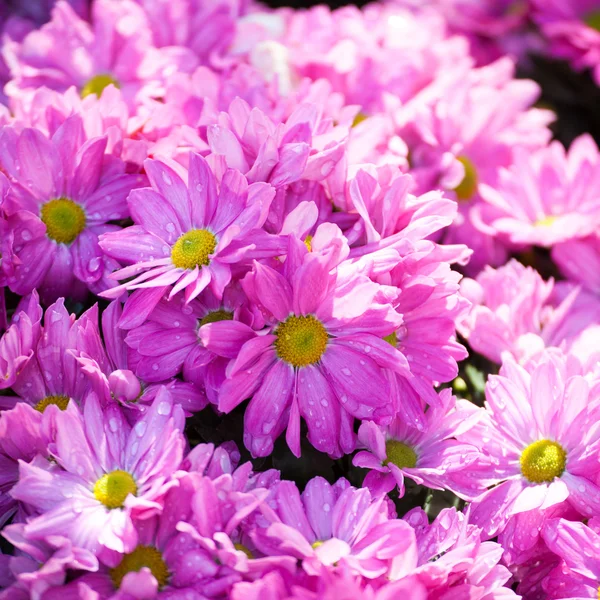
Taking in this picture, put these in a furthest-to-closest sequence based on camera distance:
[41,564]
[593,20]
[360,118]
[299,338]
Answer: [593,20], [360,118], [299,338], [41,564]

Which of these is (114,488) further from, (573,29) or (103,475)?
(573,29)

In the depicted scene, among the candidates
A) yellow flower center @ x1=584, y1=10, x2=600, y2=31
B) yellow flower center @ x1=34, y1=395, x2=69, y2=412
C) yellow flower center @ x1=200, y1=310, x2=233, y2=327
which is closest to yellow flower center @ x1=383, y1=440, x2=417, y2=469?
yellow flower center @ x1=200, y1=310, x2=233, y2=327

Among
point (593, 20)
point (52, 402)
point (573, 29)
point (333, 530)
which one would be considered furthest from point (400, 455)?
point (593, 20)

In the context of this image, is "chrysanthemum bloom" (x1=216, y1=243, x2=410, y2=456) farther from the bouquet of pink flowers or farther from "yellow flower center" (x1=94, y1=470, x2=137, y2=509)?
"yellow flower center" (x1=94, y1=470, x2=137, y2=509)

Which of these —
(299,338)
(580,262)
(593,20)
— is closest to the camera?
(299,338)

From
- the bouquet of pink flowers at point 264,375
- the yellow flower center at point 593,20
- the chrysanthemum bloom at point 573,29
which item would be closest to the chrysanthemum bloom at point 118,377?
the bouquet of pink flowers at point 264,375

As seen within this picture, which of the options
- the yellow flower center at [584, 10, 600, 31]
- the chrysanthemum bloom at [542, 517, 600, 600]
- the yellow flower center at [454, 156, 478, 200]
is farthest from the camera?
the yellow flower center at [584, 10, 600, 31]
